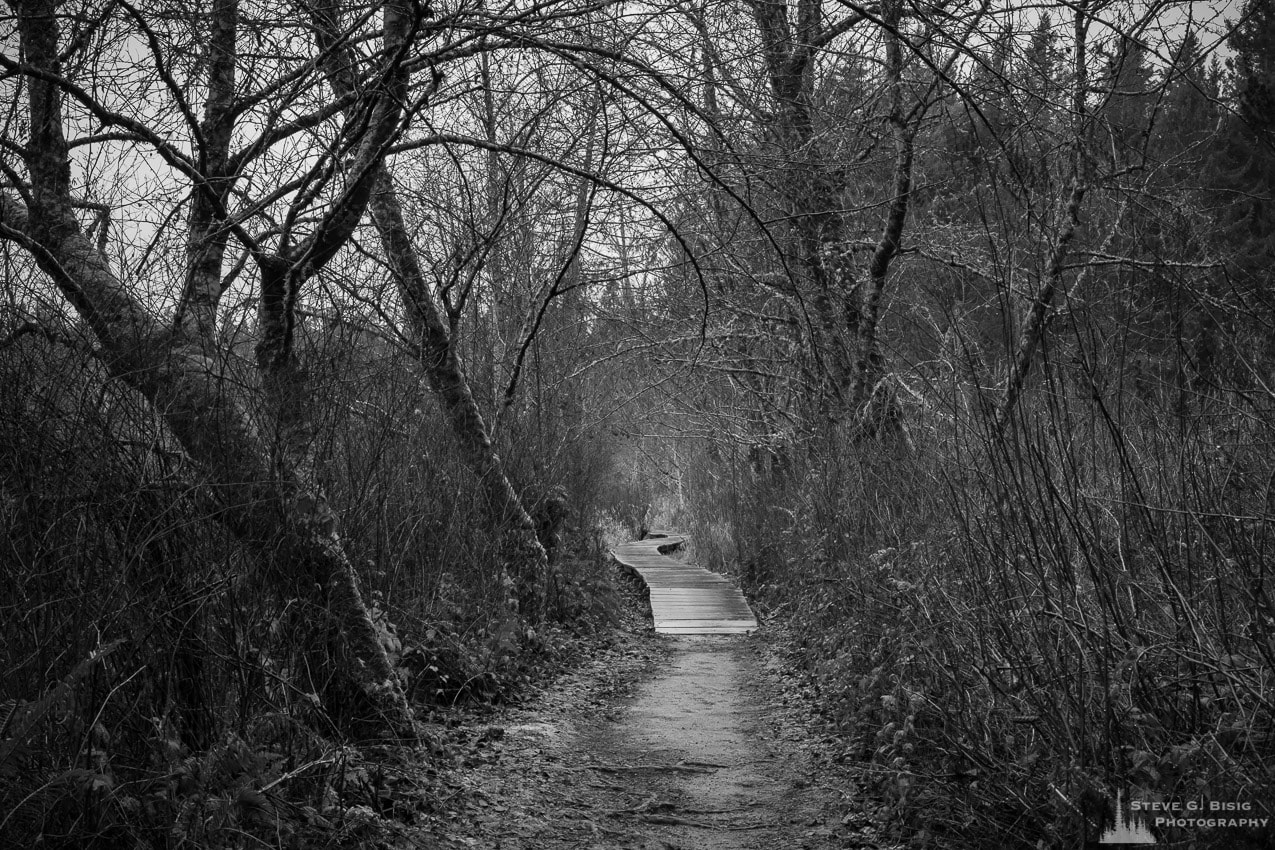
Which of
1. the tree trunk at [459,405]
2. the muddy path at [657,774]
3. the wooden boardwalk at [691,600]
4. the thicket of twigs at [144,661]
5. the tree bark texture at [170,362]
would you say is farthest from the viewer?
the wooden boardwalk at [691,600]

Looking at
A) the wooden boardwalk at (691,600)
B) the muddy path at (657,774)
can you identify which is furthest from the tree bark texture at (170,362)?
the wooden boardwalk at (691,600)

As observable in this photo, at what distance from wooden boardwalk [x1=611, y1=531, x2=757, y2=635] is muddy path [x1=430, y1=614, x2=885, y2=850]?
306 cm

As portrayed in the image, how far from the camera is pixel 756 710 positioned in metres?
6.88

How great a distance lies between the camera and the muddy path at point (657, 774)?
169 inches

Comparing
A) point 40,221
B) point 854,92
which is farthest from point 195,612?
point 854,92

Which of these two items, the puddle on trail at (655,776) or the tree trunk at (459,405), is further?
the tree trunk at (459,405)

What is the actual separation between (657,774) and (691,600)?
7.48 metres

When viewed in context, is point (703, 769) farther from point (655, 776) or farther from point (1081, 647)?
point (1081, 647)

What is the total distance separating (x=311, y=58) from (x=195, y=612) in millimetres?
2526

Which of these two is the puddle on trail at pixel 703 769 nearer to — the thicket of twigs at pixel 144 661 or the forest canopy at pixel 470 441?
the forest canopy at pixel 470 441

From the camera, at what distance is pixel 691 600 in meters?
12.7

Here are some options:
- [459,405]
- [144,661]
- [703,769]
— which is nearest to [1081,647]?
[703,769]

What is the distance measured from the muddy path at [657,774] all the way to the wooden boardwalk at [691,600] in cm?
306

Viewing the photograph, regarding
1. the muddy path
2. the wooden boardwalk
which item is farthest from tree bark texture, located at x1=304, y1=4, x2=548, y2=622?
the wooden boardwalk
